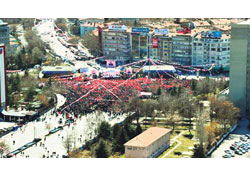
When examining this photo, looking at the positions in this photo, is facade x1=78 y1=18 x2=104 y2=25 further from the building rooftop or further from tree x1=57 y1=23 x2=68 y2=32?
the building rooftop

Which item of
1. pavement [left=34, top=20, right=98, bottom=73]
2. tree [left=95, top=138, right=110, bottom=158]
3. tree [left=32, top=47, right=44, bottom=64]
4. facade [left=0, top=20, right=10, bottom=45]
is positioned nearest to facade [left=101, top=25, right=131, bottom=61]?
pavement [left=34, top=20, right=98, bottom=73]

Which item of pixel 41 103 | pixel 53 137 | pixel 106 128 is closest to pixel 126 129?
pixel 106 128

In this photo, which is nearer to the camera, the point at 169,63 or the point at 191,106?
the point at 191,106

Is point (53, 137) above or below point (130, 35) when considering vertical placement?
below

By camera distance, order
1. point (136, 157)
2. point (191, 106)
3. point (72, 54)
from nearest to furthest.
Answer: point (136, 157), point (191, 106), point (72, 54)

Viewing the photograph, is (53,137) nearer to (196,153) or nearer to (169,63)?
(196,153)

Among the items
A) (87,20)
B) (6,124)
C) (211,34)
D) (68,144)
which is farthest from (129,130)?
(87,20)
